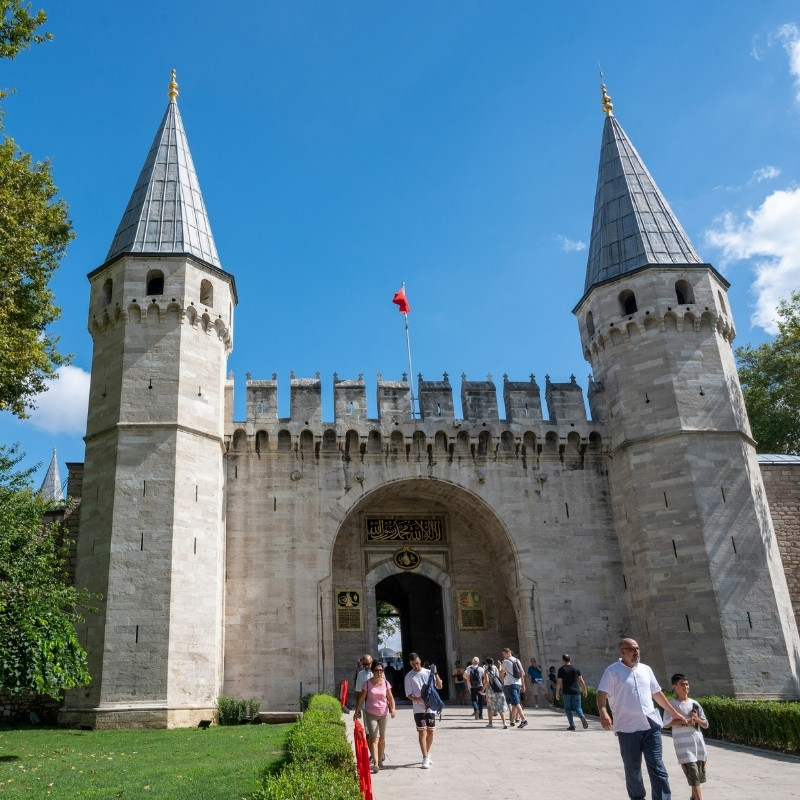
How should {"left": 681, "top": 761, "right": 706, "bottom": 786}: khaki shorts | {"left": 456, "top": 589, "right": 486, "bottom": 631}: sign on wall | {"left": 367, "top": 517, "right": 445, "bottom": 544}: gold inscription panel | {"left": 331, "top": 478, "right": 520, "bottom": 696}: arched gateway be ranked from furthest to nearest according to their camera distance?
{"left": 367, "top": 517, "right": 445, "bottom": 544}: gold inscription panel
{"left": 456, "top": 589, "right": 486, "bottom": 631}: sign on wall
{"left": 331, "top": 478, "right": 520, "bottom": 696}: arched gateway
{"left": 681, "top": 761, "right": 706, "bottom": 786}: khaki shorts

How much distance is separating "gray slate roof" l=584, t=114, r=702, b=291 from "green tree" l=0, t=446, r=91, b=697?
16133 mm

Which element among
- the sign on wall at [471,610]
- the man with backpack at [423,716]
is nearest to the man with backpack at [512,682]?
the man with backpack at [423,716]

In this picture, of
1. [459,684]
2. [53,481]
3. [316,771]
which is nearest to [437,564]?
[459,684]

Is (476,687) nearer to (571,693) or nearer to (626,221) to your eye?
(571,693)

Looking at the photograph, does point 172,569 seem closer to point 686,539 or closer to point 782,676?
point 686,539

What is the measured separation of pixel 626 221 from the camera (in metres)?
23.1

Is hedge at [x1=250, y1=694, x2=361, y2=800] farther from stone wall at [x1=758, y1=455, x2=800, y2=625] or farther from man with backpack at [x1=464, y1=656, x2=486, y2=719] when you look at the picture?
stone wall at [x1=758, y1=455, x2=800, y2=625]

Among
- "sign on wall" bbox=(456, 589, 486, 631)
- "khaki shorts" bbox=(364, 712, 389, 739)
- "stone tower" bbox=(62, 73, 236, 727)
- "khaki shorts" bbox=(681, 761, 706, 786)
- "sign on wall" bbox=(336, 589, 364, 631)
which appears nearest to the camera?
"khaki shorts" bbox=(681, 761, 706, 786)

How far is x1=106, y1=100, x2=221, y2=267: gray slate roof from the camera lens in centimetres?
2052

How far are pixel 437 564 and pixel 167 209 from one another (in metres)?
12.6

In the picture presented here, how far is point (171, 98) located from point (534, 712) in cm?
2079

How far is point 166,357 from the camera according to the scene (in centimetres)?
1889

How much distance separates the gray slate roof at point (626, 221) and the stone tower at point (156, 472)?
11.1 meters

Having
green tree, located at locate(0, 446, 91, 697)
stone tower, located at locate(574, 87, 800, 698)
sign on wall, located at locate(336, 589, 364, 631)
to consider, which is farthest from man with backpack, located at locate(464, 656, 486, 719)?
green tree, located at locate(0, 446, 91, 697)
